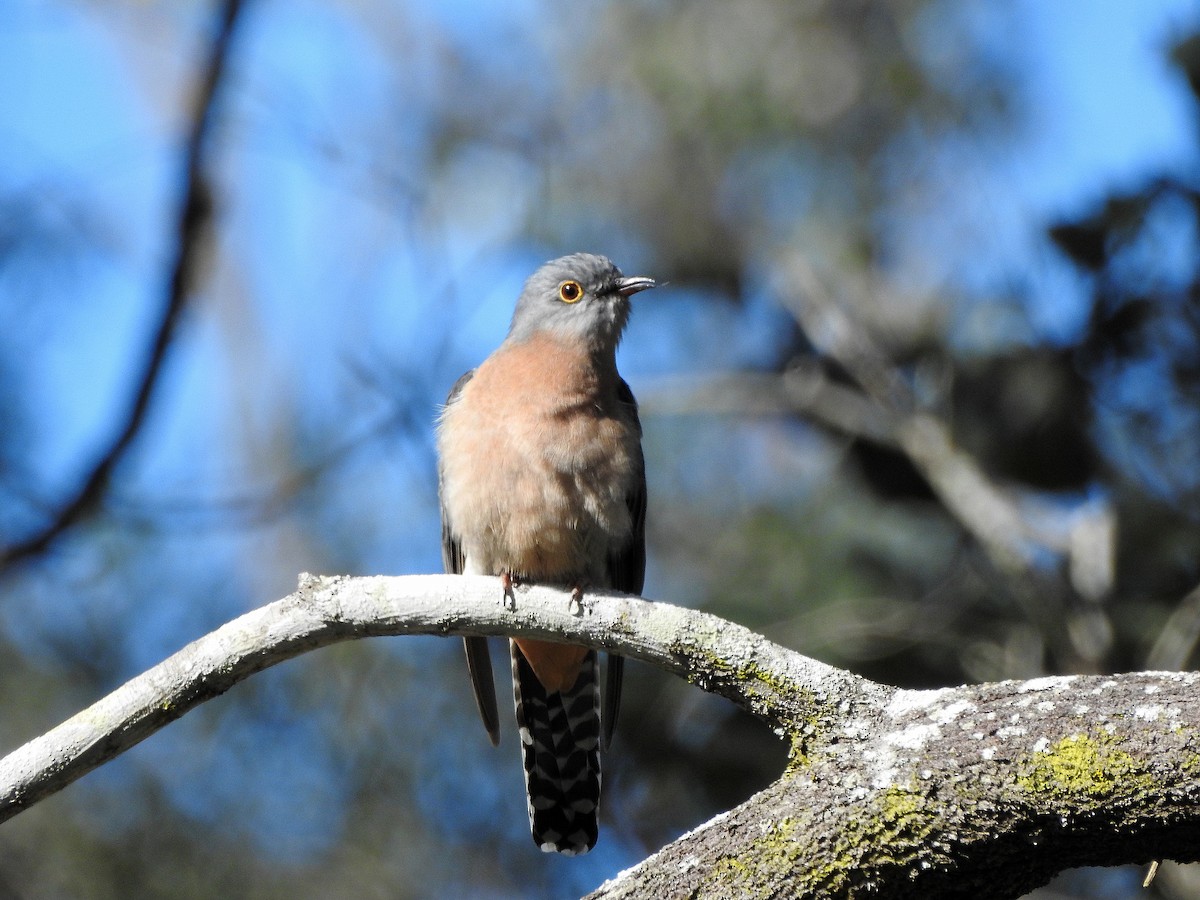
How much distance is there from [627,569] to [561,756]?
848 mm

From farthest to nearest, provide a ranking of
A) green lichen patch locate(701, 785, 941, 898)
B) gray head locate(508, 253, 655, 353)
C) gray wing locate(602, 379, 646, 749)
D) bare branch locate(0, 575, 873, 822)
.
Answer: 1. gray head locate(508, 253, 655, 353)
2. gray wing locate(602, 379, 646, 749)
3. bare branch locate(0, 575, 873, 822)
4. green lichen patch locate(701, 785, 941, 898)

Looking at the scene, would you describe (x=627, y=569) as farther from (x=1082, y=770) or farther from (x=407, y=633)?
(x=1082, y=770)

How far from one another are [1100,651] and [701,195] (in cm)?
607

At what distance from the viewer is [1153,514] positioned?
6211mm

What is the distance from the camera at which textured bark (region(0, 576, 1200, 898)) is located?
2498 mm

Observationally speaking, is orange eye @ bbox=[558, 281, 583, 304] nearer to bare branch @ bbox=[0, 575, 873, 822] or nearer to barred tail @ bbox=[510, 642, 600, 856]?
barred tail @ bbox=[510, 642, 600, 856]

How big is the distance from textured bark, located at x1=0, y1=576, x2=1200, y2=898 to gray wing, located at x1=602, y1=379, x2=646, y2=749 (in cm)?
178

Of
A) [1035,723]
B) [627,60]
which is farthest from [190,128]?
[627,60]

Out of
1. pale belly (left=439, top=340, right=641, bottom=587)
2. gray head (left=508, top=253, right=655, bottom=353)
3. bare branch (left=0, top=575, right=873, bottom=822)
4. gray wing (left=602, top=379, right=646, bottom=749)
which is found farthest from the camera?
gray head (left=508, top=253, right=655, bottom=353)

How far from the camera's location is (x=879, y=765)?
2719 millimetres

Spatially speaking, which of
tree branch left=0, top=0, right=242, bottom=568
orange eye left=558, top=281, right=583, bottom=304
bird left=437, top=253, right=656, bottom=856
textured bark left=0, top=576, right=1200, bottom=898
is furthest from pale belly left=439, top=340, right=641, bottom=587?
textured bark left=0, top=576, right=1200, bottom=898

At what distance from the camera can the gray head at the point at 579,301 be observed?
216 inches

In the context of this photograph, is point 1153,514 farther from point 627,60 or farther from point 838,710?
point 627,60

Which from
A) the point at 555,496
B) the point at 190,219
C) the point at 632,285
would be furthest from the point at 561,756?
the point at 190,219
